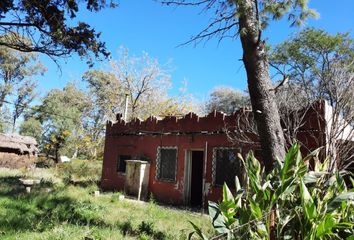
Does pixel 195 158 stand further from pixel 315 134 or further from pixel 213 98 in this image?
pixel 213 98

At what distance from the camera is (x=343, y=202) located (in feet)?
9.26

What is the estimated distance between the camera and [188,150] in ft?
45.0

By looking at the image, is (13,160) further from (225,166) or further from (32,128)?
(225,166)

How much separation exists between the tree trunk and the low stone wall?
2363 cm

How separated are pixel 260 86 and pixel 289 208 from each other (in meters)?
2.84

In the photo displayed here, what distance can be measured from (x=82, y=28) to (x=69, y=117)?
28.2 metres

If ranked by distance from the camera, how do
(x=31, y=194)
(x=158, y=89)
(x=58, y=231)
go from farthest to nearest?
(x=158, y=89), (x=31, y=194), (x=58, y=231)

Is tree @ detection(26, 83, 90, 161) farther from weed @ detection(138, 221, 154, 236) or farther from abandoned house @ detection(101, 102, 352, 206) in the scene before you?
weed @ detection(138, 221, 154, 236)

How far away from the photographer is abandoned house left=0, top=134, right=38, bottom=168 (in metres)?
26.0

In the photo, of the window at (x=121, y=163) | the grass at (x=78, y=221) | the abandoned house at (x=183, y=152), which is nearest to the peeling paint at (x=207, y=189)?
the abandoned house at (x=183, y=152)

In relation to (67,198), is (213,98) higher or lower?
higher

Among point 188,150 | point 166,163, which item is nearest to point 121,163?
point 166,163

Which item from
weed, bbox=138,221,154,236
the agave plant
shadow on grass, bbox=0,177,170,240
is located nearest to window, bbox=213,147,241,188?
shadow on grass, bbox=0,177,170,240

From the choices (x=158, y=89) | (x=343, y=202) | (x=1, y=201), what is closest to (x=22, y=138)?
(x=158, y=89)
